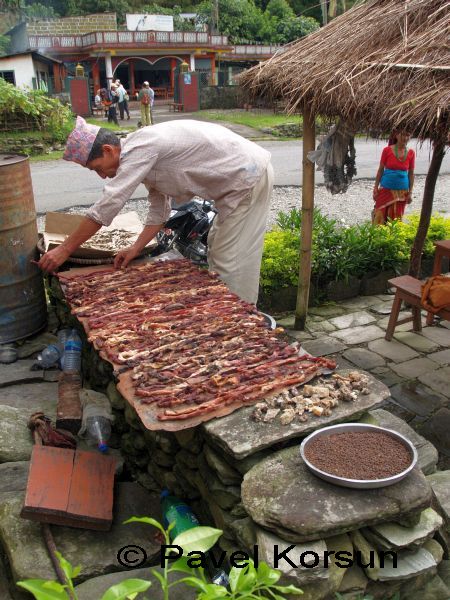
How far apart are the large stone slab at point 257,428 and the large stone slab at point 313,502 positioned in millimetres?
102

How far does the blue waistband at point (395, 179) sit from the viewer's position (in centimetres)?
711

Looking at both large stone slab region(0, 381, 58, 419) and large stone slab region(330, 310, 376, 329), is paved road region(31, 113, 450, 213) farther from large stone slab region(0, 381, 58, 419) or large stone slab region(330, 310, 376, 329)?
large stone slab region(0, 381, 58, 419)

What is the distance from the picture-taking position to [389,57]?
13.5 ft

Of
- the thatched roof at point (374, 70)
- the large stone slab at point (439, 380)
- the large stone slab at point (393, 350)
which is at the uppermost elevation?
the thatched roof at point (374, 70)

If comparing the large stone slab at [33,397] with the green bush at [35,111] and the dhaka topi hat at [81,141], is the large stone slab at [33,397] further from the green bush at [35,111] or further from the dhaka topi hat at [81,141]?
the green bush at [35,111]

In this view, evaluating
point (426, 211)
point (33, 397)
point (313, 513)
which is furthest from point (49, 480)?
point (426, 211)

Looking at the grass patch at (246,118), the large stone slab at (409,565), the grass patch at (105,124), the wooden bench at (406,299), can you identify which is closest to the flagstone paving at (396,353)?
the wooden bench at (406,299)

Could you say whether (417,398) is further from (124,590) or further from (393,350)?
(124,590)

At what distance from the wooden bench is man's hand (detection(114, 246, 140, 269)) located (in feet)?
7.60

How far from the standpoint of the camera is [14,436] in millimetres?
3432

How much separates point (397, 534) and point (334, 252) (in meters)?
4.23

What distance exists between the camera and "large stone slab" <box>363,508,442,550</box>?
2113mm

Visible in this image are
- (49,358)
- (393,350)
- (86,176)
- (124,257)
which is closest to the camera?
(124,257)

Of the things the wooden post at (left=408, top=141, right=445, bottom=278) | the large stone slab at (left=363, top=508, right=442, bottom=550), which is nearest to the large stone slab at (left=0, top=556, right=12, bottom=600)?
the large stone slab at (left=363, top=508, right=442, bottom=550)
